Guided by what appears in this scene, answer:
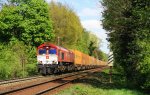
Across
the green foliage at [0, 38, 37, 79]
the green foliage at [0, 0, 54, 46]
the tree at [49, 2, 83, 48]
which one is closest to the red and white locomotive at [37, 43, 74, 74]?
the green foliage at [0, 38, 37, 79]

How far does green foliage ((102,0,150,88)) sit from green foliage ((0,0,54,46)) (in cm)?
3755

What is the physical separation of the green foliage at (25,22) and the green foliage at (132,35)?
3755 cm

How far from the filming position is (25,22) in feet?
204

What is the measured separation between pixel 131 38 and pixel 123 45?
1.40 m

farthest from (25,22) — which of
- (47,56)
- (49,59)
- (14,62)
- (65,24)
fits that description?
(49,59)

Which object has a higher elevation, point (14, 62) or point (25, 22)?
point (25, 22)

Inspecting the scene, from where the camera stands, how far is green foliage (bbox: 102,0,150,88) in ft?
68.1

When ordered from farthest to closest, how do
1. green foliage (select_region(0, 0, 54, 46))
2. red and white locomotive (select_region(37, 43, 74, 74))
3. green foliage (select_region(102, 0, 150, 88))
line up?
green foliage (select_region(0, 0, 54, 46)) < red and white locomotive (select_region(37, 43, 74, 74)) < green foliage (select_region(102, 0, 150, 88))

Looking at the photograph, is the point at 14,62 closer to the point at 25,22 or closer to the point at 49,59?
the point at 49,59

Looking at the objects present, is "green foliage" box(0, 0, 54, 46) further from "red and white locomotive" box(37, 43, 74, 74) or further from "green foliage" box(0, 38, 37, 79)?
"red and white locomotive" box(37, 43, 74, 74)

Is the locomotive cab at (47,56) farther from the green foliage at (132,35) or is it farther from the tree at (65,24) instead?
the tree at (65,24)

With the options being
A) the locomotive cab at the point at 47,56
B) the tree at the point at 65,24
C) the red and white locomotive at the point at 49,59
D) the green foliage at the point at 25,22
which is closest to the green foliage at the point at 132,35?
the red and white locomotive at the point at 49,59

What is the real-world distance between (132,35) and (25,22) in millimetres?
41208

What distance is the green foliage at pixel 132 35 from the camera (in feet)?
68.1
